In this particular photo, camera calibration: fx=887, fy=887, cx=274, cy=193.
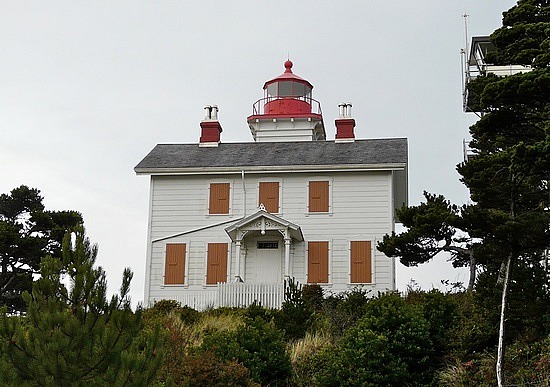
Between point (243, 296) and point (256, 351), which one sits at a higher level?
point (243, 296)

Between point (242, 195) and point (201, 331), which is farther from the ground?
point (242, 195)

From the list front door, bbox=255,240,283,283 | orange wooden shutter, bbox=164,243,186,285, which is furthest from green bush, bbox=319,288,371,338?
orange wooden shutter, bbox=164,243,186,285

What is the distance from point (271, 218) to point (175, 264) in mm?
3411

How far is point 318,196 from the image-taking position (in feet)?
86.9

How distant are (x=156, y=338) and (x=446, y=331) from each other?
8788 millimetres

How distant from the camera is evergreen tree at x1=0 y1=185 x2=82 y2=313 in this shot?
80.3ft

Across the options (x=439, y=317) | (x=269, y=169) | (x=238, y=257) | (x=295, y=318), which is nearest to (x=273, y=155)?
(x=269, y=169)

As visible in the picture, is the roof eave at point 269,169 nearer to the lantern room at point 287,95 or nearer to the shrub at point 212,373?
the lantern room at point 287,95

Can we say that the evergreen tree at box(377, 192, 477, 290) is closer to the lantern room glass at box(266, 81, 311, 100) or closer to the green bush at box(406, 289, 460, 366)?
the green bush at box(406, 289, 460, 366)

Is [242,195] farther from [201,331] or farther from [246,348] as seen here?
[246,348]

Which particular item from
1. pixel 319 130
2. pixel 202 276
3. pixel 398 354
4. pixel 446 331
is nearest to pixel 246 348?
pixel 398 354

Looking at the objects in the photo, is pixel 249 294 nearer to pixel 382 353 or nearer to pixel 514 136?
pixel 382 353

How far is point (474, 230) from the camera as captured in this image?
1438cm

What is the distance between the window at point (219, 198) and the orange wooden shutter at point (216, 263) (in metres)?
1.09
